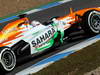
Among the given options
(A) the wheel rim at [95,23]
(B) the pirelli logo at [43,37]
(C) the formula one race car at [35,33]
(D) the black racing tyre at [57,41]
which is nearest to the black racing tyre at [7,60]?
(C) the formula one race car at [35,33]

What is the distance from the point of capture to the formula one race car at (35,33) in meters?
7.62

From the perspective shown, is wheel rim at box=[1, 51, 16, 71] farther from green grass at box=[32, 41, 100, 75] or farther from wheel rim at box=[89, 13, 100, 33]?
wheel rim at box=[89, 13, 100, 33]

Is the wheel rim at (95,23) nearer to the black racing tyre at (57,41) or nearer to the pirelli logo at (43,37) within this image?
the black racing tyre at (57,41)

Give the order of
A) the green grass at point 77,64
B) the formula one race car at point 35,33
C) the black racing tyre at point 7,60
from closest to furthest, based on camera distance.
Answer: the green grass at point 77,64
the black racing tyre at point 7,60
the formula one race car at point 35,33

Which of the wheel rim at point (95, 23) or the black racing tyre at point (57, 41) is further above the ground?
the wheel rim at point (95, 23)

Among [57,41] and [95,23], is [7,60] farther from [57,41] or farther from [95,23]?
[95,23]

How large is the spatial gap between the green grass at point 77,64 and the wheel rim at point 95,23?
175 centimetres

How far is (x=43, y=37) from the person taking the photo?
8.44 meters

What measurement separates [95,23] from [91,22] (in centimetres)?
19

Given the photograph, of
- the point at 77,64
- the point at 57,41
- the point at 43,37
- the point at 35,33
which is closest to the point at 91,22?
the point at 57,41

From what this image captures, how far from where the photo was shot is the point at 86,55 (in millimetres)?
7016

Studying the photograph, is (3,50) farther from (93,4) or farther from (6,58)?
(93,4)

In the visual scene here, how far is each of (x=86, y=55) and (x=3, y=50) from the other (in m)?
2.08

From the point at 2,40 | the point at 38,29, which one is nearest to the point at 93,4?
the point at 38,29
